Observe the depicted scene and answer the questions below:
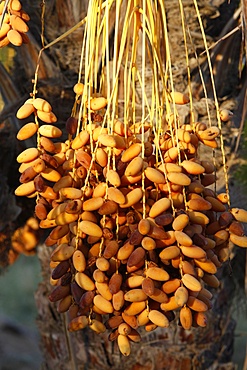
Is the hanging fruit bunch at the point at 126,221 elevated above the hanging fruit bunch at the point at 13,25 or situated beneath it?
situated beneath

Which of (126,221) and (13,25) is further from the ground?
(13,25)

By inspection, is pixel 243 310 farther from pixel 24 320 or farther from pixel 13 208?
pixel 24 320

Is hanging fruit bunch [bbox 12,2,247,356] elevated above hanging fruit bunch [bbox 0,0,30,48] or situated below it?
below

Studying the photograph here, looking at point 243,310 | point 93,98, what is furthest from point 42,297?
point 93,98
